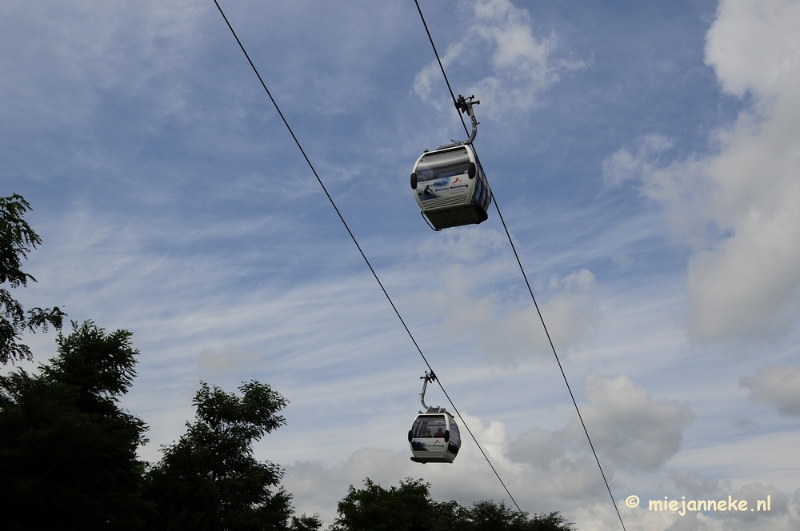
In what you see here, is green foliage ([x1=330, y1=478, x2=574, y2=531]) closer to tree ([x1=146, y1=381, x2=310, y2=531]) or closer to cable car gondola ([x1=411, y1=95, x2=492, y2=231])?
tree ([x1=146, y1=381, x2=310, y2=531])

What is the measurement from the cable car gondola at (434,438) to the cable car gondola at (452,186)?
14.7 meters

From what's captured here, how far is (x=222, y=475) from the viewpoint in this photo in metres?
42.2

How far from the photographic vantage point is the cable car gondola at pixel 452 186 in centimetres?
1817

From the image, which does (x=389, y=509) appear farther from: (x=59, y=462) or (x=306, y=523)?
(x=59, y=462)

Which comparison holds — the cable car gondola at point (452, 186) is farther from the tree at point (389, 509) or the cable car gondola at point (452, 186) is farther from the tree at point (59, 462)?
the tree at point (389, 509)

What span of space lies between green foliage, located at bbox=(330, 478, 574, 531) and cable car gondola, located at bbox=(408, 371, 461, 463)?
27544mm

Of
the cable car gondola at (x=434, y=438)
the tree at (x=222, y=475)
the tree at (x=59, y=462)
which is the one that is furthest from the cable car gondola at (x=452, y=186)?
the tree at (x=222, y=475)

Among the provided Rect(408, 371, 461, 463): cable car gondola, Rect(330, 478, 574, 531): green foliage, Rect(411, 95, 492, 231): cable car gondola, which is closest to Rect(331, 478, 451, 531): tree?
Rect(330, 478, 574, 531): green foliage

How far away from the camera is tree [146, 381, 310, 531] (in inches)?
1491

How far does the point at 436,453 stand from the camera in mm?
31312

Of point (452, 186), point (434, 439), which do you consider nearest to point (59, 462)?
point (434, 439)

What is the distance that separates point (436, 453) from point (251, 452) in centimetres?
1719

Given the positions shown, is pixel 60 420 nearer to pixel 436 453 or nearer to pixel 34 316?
pixel 34 316

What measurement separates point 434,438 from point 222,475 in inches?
657
